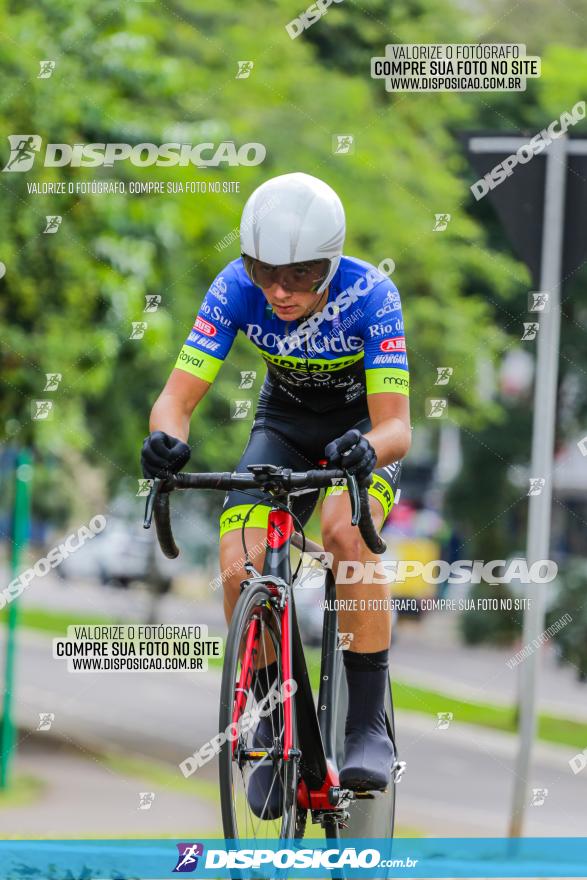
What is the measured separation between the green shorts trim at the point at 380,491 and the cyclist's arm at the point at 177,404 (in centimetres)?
48

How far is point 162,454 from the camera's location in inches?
153

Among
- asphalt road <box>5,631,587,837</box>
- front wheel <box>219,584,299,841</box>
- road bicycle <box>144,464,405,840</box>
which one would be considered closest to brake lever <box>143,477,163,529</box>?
road bicycle <box>144,464,405,840</box>

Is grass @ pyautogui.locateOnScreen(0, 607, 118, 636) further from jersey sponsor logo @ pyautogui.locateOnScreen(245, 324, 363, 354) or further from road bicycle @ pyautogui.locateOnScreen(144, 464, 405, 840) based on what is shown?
jersey sponsor logo @ pyautogui.locateOnScreen(245, 324, 363, 354)

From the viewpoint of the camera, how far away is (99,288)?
8.38m

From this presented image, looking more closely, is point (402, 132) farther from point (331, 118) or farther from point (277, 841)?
point (277, 841)

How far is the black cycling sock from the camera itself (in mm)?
4461

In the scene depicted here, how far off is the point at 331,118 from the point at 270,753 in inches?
405

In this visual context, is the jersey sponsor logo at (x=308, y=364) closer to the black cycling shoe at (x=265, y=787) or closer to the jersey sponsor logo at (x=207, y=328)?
the jersey sponsor logo at (x=207, y=328)

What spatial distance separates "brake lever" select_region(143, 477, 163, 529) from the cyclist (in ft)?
0.15

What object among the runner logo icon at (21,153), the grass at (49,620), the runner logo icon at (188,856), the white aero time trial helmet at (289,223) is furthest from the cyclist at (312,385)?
the grass at (49,620)

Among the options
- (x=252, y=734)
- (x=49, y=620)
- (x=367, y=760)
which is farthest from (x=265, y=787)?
(x=49, y=620)

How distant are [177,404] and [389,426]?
629mm

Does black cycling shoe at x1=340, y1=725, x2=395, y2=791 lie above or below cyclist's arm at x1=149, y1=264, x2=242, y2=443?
below

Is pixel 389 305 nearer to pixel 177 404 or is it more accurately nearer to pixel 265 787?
pixel 177 404
